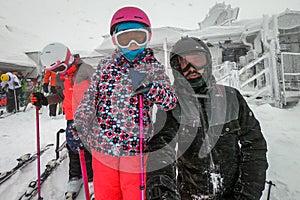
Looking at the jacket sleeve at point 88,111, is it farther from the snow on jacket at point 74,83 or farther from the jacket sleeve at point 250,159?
the jacket sleeve at point 250,159

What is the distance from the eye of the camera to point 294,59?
8.30m

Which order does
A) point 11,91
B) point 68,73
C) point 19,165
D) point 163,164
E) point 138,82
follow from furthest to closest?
point 11,91 < point 19,165 < point 68,73 < point 138,82 < point 163,164

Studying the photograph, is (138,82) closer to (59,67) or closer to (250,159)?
(250,159)

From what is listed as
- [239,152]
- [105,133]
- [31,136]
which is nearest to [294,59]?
[239,152]

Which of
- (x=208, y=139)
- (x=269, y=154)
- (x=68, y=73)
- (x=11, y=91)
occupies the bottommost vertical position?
(x=269, y=154)

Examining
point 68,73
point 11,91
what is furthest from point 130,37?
point 11,91

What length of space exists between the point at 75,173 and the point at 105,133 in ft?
5.68

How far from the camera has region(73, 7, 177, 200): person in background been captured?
1477 millimetres

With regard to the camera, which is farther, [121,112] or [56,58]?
[56,58]

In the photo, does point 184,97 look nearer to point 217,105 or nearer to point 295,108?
point 217,105

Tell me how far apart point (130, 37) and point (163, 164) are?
995mm

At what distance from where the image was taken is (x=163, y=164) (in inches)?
46.5

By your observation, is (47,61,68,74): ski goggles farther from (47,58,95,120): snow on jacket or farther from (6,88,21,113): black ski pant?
(6,88,21,113): black ski pant

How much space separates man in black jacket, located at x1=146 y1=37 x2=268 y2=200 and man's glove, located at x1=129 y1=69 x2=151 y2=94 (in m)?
0.21
